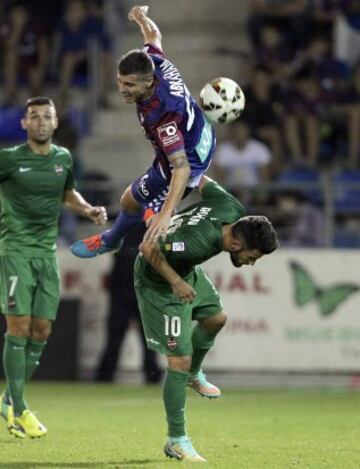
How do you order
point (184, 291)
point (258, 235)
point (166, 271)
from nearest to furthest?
1. point (258, 235)
2. point (184, 291)
3. point (166, 271)

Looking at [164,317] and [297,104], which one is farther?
[297,104]

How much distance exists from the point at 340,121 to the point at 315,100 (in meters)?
0.45

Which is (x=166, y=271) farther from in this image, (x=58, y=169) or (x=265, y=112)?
(x=265, y=112)

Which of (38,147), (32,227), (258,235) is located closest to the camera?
(258,235)

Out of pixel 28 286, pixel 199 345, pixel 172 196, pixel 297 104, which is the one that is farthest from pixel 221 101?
pixel 297 104

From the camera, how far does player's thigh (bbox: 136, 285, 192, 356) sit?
33.2ft

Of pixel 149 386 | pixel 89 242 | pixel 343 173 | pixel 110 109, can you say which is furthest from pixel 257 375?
pixel 89 242

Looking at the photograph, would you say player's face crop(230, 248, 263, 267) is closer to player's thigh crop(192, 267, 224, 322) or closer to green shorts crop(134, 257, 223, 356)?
green shorts crop(134, 257, 223, 356)

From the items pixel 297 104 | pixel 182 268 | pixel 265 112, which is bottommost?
pixel 182 268

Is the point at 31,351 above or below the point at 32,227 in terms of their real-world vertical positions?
below

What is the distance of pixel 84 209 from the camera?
1224cm

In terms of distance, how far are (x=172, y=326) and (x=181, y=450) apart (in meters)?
0.87

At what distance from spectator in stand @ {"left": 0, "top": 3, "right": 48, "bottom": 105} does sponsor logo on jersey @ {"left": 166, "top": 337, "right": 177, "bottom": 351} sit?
12.7m

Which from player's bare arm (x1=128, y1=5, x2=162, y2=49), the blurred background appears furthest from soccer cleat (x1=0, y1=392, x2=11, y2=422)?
the blurred background
